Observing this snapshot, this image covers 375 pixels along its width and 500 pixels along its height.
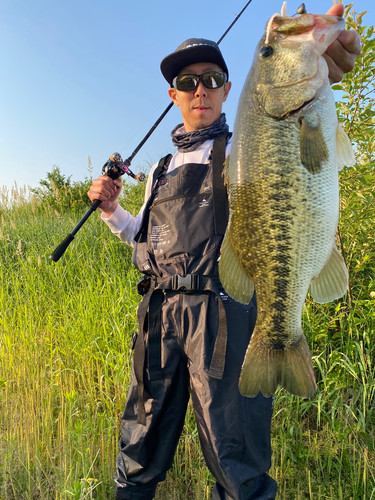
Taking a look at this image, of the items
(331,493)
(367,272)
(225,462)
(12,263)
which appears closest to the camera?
(225,462)

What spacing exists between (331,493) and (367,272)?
1.85 m

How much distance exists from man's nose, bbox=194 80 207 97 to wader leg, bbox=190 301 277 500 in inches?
56.7

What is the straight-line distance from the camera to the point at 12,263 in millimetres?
5727

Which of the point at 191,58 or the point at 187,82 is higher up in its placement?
the point at 191,58

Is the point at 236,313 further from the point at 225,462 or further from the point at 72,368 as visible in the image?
the point at 72,368

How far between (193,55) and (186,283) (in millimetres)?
1605

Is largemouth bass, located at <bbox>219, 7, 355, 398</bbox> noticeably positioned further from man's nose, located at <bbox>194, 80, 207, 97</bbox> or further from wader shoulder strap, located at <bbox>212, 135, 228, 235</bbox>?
man's nose, located at <bbox>194, 80, 207, 97</bbox>

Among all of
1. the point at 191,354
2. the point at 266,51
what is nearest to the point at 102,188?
the point at 191,354

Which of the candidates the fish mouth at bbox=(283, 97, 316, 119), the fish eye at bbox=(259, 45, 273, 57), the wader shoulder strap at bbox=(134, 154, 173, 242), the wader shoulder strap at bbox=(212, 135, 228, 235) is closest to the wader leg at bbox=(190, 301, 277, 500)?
the wader shoulder strap at bbox=(212, 135, 228, 235)

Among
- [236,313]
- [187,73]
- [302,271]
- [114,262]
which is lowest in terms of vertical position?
[236,313]

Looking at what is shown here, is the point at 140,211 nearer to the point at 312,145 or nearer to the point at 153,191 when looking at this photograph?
the point at 153,191

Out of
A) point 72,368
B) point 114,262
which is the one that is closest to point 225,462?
point 72,368

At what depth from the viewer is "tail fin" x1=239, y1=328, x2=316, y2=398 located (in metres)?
1.54

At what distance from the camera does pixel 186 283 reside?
78.6 inches
